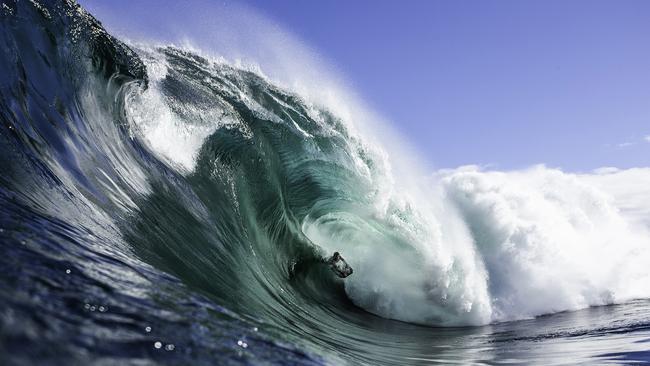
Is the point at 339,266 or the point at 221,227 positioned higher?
the point at 339,266

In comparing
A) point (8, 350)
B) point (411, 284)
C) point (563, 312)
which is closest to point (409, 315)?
point (411, 284)

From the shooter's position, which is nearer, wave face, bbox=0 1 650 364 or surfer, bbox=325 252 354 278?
wave face, bbox=0 1 650 364

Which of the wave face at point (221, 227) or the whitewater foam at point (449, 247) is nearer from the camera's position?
the wave face at point (221, 227)

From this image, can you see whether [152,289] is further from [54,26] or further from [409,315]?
[409,315]

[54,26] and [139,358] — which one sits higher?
[54,26]

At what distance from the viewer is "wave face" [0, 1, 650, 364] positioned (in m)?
2.26

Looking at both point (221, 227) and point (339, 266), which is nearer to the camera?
point (221, 227)

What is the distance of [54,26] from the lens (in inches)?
270

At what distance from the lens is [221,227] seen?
22.5ft

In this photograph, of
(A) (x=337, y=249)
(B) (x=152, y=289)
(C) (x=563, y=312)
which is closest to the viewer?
(B) (x=152, y=289)

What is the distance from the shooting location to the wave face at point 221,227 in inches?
88.8

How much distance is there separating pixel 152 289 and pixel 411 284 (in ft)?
31.2

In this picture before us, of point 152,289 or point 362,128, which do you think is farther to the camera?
point 362,128

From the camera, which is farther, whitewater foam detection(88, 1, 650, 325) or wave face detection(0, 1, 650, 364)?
whitewater foam detection(88, 1, 650, 325)
